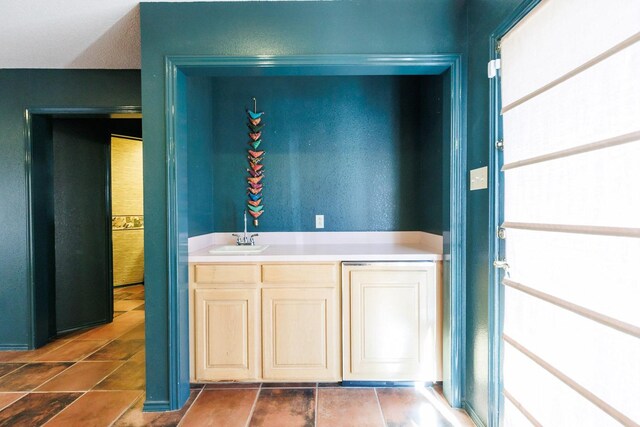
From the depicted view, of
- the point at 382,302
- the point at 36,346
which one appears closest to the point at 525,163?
the point at 382,302

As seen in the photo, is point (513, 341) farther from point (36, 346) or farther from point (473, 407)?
point (36, 346)

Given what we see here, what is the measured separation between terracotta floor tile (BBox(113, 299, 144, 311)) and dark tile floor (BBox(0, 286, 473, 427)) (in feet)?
4.91

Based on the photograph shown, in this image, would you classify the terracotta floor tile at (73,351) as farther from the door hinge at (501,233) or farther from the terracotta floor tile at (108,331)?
the door hinge at (501,233)

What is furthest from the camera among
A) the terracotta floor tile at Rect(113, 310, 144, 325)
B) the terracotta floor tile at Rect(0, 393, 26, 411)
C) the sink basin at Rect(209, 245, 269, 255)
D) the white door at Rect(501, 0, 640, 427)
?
the terracotta floor tile at Rect(113, 310, 144, 325)

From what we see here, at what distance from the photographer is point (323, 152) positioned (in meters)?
2.81

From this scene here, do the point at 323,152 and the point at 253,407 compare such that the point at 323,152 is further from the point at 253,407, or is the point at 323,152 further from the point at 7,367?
the point at 7,367

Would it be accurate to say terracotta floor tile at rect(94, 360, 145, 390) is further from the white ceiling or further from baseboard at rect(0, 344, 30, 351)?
the white ceiling

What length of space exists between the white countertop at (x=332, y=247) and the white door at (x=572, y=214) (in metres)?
0.78

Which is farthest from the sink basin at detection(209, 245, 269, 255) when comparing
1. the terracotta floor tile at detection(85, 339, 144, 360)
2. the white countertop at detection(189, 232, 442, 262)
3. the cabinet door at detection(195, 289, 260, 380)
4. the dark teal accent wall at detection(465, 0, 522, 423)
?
the dark teal accent wall at detection(465, 0, 522, 423)

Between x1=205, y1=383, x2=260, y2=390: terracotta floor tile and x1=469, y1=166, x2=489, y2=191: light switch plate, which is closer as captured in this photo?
x1=469, y1=166, x2=489, y2=191: light switch plate

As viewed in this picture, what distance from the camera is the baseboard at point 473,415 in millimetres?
1833

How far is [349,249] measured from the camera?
2.44 meters

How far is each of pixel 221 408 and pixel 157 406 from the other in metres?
0.36

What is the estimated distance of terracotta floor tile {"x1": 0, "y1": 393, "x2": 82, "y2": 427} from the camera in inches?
76.7
